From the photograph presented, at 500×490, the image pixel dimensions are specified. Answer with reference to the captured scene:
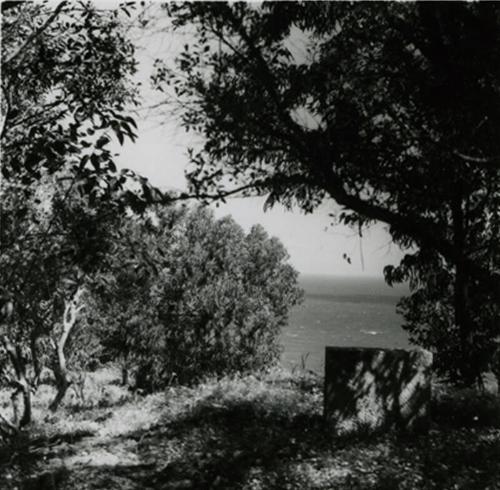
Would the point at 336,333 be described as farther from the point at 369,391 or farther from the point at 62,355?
the point at 369,391

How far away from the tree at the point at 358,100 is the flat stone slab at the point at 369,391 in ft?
6.70

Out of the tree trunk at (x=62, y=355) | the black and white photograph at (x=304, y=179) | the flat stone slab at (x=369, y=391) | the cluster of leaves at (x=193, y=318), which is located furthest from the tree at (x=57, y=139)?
the cluster of leaves at (x=193, y=318)

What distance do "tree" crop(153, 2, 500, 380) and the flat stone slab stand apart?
204 centimetres

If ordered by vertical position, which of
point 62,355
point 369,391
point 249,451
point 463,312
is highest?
point 463,312

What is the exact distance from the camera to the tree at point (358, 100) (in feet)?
23.4

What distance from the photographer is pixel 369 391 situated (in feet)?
28.7

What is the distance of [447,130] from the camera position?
26.3 feet

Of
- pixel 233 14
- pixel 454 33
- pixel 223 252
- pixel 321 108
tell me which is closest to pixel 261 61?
pixel 233 14

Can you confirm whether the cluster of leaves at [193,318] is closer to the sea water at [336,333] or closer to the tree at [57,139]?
the tree at [57,139]

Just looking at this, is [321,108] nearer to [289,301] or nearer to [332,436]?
[332,436]

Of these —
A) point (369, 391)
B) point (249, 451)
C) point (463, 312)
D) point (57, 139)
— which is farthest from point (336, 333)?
point (57, 139)

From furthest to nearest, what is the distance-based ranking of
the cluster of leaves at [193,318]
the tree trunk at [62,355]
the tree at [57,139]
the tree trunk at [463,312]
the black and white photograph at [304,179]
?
1. the cluster of leaves at [193,318]
2. the tree trunk at [62,355]
3. the tree trunk at [463,312]
4. the black and white photograph at [304,179]
5. the tree at [57,139]

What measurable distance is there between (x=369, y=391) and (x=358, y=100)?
15.5 ft

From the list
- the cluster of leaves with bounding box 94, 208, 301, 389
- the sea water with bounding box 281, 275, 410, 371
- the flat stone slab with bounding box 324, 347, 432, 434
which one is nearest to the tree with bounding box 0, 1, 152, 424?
the flat stone slab with bounding box 324, 347, 432, 434
